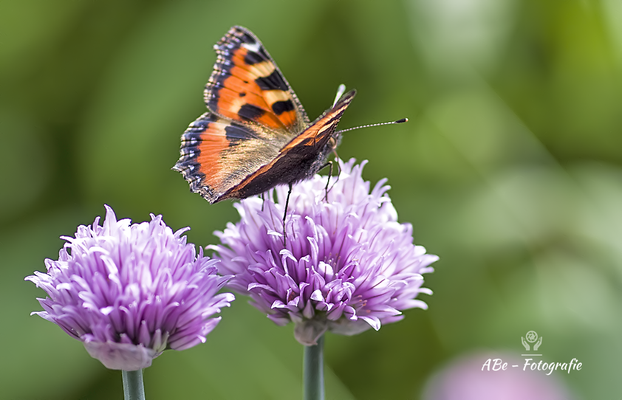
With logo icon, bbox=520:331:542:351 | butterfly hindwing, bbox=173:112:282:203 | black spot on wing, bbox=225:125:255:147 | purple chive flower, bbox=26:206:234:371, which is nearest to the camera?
purple chive flower, bbox=26:206:234:371

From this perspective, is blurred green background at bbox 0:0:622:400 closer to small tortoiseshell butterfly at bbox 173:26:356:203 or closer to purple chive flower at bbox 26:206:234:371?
small tortoiseshell butterfly at bbox 173:26:356:203

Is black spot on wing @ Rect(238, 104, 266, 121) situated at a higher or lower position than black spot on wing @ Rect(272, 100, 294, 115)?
lower

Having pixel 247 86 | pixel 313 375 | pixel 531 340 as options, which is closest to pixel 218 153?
pixel 247 86

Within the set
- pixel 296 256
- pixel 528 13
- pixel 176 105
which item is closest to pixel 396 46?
pixel 528 13

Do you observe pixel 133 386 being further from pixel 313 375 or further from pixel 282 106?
pixel 282 106

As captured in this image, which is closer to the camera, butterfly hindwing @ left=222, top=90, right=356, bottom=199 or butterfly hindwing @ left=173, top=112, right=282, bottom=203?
butterfly hindwing @ left=222, top=90, right=356, bottom=199

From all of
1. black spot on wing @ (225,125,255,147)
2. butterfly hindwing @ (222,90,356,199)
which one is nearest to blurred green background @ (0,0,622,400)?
black spot on wing @ (225,125,255,147)

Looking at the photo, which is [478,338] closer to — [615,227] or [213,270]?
[615,227]

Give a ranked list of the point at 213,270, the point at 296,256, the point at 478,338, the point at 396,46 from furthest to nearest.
A: the point at 396,46
the point at 478,338
the point at 296,256
the point at 213,270

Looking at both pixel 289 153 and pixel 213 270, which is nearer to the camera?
pixel 213 270
